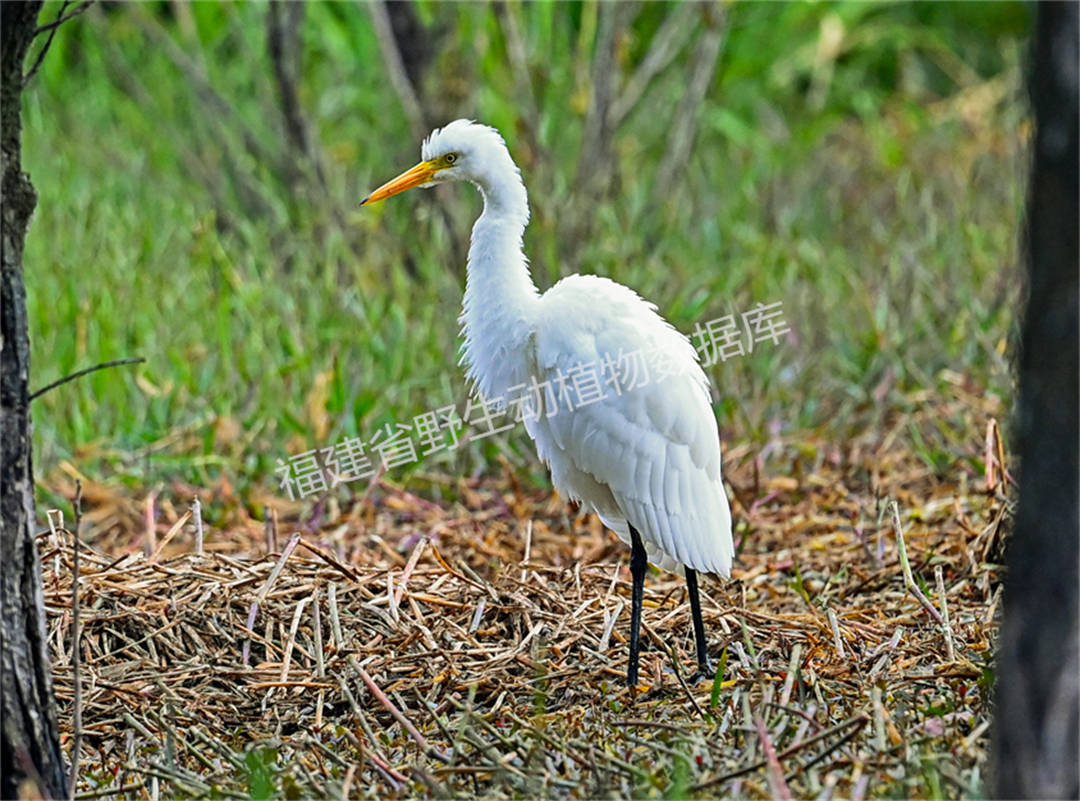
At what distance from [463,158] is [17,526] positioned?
151 cm

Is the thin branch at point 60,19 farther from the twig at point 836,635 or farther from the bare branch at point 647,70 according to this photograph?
the bare branch at point 647,70

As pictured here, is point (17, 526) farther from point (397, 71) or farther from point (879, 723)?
point (397, 71)

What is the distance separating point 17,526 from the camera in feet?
7.07

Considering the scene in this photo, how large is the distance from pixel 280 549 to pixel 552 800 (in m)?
1.60

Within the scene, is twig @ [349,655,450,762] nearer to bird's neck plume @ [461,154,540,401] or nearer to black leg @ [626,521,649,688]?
black leg @ [626,521,649,688]

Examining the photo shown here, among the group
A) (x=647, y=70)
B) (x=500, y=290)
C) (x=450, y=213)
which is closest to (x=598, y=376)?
(x=500, y=290)

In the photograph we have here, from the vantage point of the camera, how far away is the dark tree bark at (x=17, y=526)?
2141mm

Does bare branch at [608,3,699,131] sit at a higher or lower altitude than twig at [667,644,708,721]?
higher

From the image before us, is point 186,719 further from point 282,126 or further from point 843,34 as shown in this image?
point 843,34

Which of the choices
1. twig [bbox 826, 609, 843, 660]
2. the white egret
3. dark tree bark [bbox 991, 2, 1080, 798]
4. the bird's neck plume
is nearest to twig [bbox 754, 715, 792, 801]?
dark tree bark [bbox 991, 2, 1080, 798]

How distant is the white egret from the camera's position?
313 cm

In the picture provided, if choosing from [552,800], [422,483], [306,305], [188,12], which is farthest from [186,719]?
[188,12]

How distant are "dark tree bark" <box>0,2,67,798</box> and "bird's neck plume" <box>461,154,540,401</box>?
1201 mm

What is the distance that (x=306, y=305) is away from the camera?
544cm
